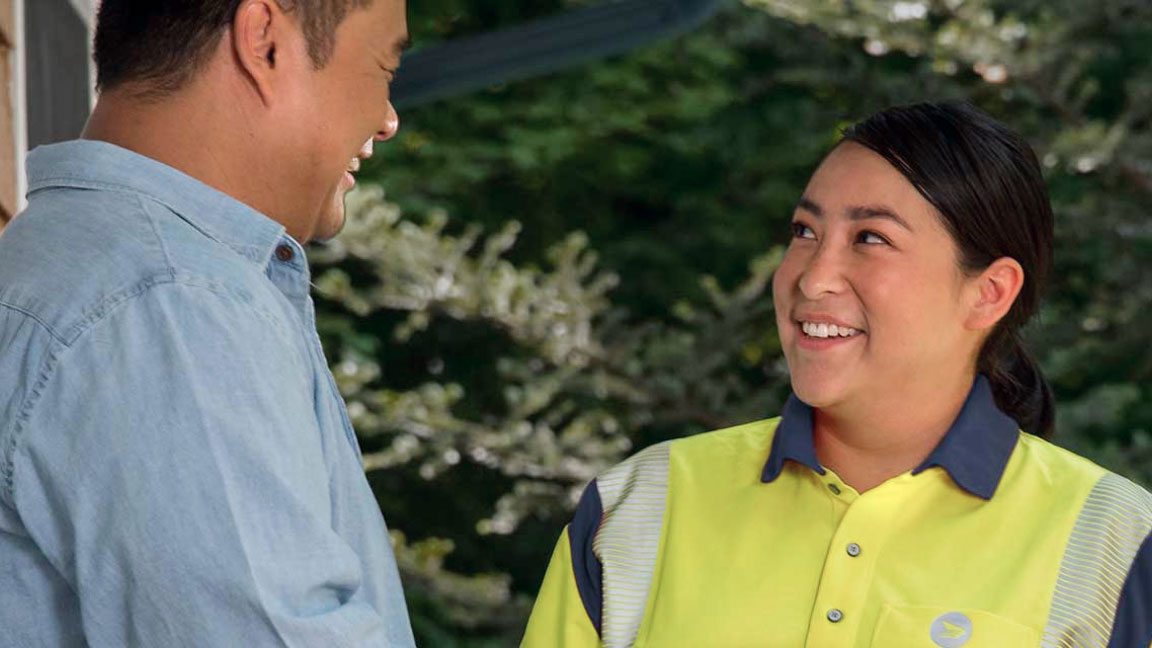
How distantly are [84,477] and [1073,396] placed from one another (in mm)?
4160

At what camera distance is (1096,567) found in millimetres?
1571

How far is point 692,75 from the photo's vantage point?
19.8 ft

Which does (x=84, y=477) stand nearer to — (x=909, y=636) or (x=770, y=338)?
(x=909, y=636)

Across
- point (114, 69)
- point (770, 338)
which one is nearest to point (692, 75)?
point (770, 338)

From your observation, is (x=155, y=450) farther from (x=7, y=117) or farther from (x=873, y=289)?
(x=7, y=117)

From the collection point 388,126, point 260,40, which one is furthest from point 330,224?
point 260,40

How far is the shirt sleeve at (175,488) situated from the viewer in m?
1.10

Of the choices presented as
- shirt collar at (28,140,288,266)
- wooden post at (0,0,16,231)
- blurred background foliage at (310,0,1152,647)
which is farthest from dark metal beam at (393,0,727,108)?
shirt collar at (28,140,288,266)

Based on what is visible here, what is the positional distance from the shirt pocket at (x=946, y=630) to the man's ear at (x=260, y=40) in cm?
80

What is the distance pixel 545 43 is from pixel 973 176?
1.61 m

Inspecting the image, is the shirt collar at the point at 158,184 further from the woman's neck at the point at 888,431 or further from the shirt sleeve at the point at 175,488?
the woman's neck at the point at 888,431

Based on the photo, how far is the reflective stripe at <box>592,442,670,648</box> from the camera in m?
1.70

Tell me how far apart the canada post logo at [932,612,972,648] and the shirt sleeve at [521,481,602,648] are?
1.17ft

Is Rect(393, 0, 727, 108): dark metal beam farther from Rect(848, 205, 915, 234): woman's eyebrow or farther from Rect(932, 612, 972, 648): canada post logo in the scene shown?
Rect(932, 612, 972, 648): canada post logo
